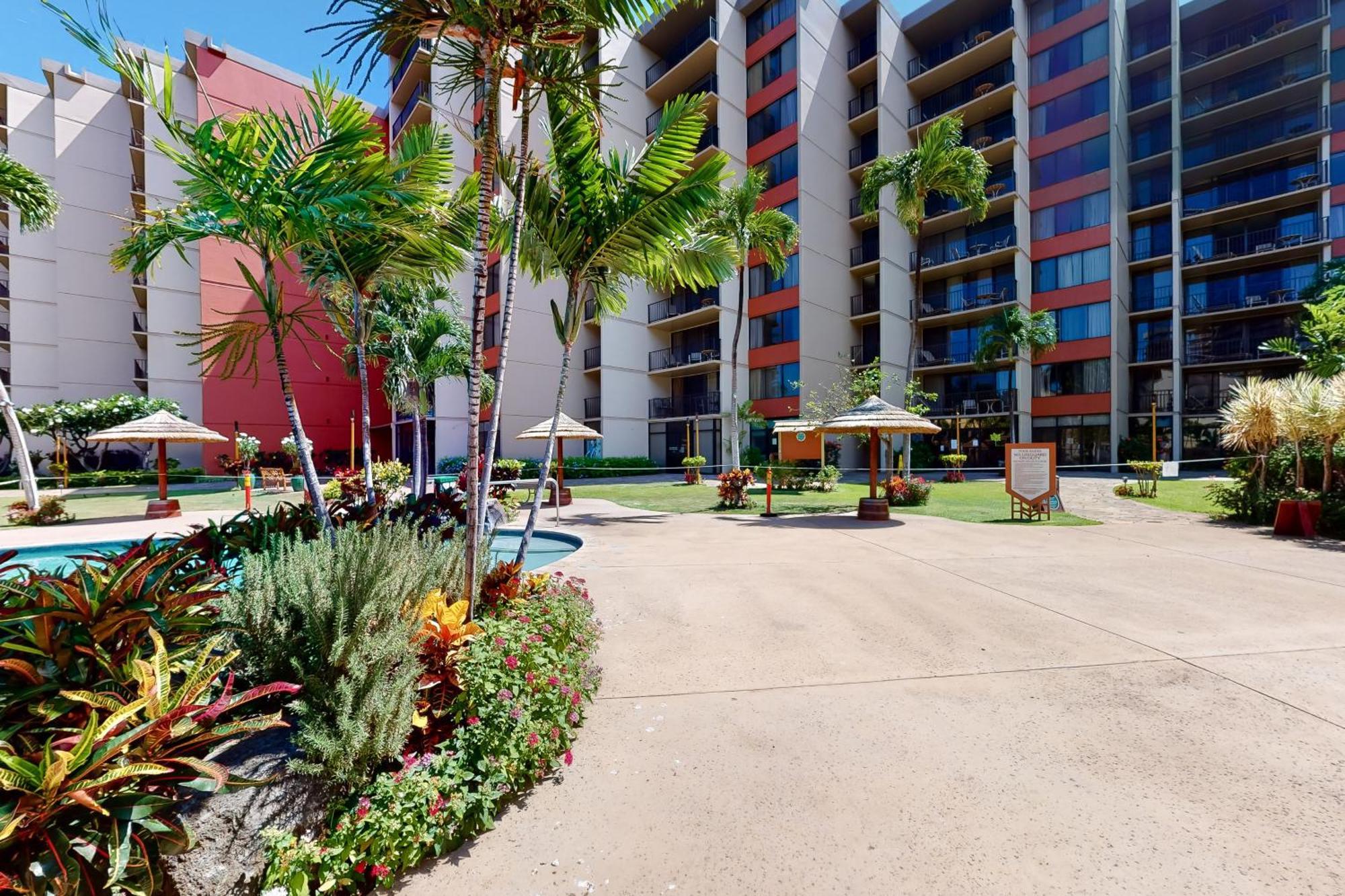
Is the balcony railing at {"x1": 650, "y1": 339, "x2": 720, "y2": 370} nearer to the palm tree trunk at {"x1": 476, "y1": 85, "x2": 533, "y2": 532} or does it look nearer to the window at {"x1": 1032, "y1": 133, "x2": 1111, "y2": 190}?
the window at {"x1": 1032, "y1": 133, "x2": 1111, "y2": 190}

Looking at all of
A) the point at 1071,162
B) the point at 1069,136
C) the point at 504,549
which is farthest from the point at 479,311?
the point at 1069,136

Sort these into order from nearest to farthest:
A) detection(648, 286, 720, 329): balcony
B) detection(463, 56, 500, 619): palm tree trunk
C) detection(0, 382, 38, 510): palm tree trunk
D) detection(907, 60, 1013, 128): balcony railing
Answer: detection(463, 56, 500, 619): palm tree trunk < detection(0, 382, 38, 510): palm tree trunk < detection(648, 286, 720, 329): balcony < detection(907, 60, 1013, 128): balcony railing

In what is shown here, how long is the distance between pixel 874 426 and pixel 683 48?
31222mm

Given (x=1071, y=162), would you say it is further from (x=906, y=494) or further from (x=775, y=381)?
(x=906, y=494)

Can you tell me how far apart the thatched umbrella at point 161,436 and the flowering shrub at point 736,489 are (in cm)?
1472

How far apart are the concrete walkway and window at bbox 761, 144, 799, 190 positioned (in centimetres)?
2855

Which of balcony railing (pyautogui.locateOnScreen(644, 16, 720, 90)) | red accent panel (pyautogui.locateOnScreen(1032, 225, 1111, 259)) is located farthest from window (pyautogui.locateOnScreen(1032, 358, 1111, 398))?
balcony railing (pyautogui.locateOnScreen(644, 16, 720, 90))

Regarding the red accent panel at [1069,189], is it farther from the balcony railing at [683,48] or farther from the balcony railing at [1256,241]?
the balcony railing at [683,48]

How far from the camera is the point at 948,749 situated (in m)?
3.23

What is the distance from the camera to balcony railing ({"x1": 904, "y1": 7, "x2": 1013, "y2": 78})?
103 feet

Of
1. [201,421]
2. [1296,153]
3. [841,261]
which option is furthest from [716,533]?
[1296,153]

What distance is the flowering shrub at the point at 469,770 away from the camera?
7.36 feet

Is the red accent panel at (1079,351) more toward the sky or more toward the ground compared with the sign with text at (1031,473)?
more toward the sky

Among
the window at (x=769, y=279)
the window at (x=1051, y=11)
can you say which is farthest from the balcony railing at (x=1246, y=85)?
the window at (x=769, y=279)
